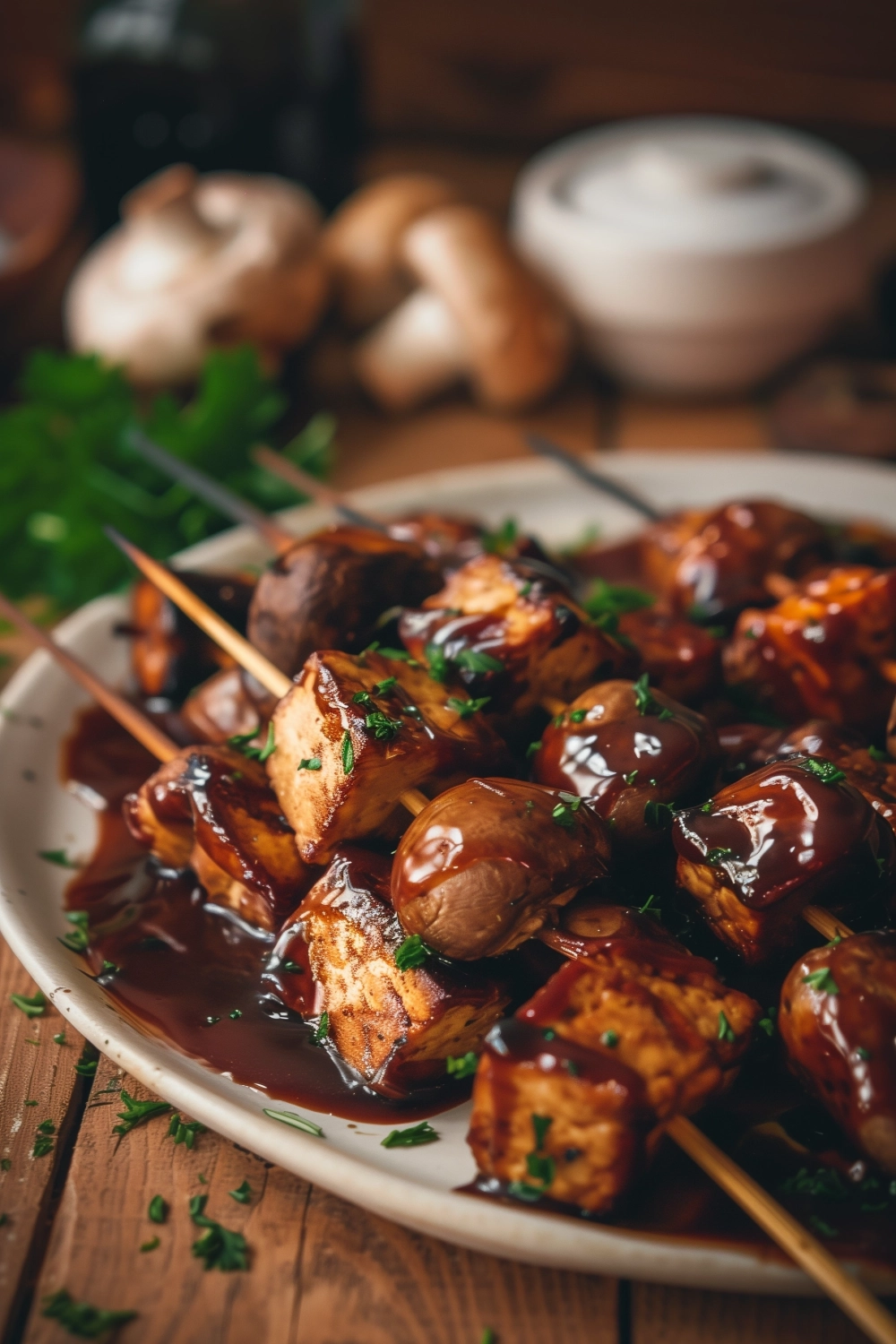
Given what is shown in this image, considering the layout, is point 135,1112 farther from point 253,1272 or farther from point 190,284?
point 190,284

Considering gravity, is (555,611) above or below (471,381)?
above

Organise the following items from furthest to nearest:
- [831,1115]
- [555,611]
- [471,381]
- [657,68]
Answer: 1. [657,68]
2. [471,381]
3. [555,611]
4. [831,1115]

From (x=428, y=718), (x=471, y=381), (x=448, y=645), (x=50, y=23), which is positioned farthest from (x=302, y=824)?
(x=50, y=23)

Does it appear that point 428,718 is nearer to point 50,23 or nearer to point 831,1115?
point 831,1115

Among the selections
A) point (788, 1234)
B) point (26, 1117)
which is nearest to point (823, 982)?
point (788, 1234)

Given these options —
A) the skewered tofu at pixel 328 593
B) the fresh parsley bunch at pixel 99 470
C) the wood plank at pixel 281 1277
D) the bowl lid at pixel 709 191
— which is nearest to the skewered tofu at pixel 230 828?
the skewered tofu at pixel 328 593

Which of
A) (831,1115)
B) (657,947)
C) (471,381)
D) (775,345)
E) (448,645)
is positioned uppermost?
(448,645)

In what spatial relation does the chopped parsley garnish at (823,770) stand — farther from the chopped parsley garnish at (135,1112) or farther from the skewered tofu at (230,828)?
the chopped parsley garnish at (135,1112)
